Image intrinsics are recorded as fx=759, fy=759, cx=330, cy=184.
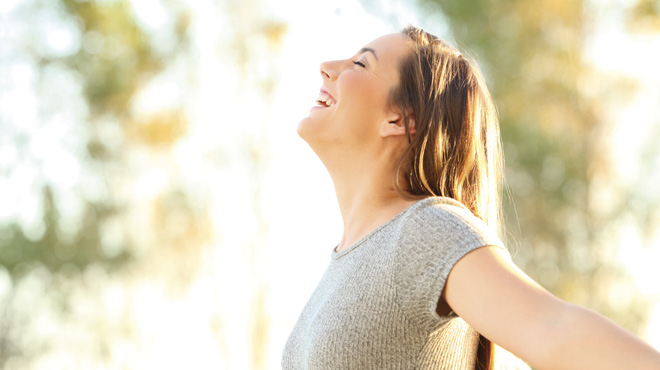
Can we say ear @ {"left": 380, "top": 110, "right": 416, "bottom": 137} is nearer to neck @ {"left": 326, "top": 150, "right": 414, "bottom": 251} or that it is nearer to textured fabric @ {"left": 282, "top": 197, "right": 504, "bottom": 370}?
neck @ {"left": 326, "top": 150, "right": 414, "bottom": 251}

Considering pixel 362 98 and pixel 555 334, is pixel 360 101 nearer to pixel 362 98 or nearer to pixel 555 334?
pixel 362 98

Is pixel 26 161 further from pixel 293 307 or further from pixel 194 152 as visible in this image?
pixel 293 307

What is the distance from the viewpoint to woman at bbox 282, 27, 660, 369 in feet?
2.77

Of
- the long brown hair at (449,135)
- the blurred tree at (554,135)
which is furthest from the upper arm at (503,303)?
the blurred tree at (554,135)

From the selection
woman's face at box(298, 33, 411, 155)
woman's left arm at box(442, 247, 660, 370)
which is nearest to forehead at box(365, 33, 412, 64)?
woman's face at box(298, 33, 411, 155)

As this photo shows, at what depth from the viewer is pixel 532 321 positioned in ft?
2.75

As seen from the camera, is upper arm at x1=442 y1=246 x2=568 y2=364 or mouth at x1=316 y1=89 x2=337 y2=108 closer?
upper arm at x1=442 y1=246 x2=568 y2=364

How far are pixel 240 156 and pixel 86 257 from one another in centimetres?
208

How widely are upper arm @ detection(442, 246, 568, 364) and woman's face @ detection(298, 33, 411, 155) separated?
45 cm

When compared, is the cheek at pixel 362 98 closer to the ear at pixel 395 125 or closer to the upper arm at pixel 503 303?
the ear at pixel 395 125

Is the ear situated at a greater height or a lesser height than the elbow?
greater

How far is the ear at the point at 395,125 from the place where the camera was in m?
1.31

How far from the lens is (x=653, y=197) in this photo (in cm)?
698

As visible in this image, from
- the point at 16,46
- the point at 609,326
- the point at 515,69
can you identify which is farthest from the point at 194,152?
the point at 609,326
